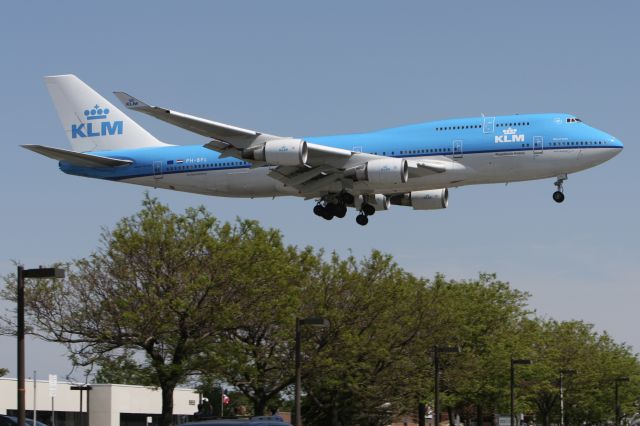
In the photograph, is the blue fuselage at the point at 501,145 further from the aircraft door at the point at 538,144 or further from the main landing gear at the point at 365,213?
the main landing gear at the point at 365,213

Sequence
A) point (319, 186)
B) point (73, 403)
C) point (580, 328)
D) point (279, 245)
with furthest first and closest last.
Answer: point (580, 328), point (73, 403), point (279, 245), point (319, 186)

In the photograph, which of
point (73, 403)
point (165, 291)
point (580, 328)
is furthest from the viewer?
point (580, 328)

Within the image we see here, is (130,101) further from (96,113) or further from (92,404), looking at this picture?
(92,404)

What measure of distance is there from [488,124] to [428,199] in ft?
23.6

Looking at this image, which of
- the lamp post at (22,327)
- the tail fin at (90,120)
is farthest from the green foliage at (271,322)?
the lamp post at (22,327)

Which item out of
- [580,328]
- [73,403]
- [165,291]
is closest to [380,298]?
[165,291]

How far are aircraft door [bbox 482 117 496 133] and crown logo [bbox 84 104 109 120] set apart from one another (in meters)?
26.2

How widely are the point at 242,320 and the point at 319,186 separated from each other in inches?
304

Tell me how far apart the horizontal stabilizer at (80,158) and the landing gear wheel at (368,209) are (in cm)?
1299

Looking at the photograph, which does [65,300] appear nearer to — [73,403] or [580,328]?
[73,403]

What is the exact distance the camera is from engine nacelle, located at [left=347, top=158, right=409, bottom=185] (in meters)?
49.6

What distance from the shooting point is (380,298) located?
2482 inches

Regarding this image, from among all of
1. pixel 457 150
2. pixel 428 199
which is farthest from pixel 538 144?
pixel 428 199

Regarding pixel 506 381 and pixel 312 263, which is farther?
pixel 506 381
